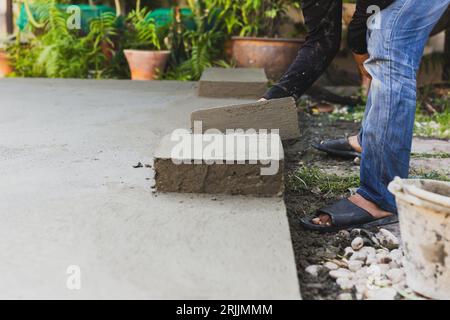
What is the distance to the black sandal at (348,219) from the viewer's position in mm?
2125

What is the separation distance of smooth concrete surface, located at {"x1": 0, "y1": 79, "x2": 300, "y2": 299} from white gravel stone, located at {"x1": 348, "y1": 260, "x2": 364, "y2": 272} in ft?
0.75

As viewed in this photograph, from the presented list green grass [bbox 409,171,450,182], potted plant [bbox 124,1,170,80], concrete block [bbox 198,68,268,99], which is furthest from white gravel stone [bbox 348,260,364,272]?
potted plant [bbox 124,1,170,80]

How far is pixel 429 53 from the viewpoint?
5.73m

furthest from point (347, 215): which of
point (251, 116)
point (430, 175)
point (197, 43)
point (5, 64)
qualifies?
point (5, 64)

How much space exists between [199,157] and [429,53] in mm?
4245

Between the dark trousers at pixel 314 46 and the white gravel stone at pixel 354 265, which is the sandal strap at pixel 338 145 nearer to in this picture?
the dark trousers at pixel 314 46

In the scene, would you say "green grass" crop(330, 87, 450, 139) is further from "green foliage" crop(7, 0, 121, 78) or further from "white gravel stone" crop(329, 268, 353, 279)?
"white gravel stone" crop(329, 268, 353, 279)

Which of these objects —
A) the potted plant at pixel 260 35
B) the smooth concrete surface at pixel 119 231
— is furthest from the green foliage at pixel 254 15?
the smooth concrete surface at pixel 119 231

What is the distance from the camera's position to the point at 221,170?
209 centimetres

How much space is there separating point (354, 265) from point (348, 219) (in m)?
0.29

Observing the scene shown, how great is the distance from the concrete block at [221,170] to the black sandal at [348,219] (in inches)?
7.1

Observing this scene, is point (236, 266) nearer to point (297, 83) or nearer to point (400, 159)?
point (400, 159)

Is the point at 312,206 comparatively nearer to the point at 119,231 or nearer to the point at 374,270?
the point at 374,270
